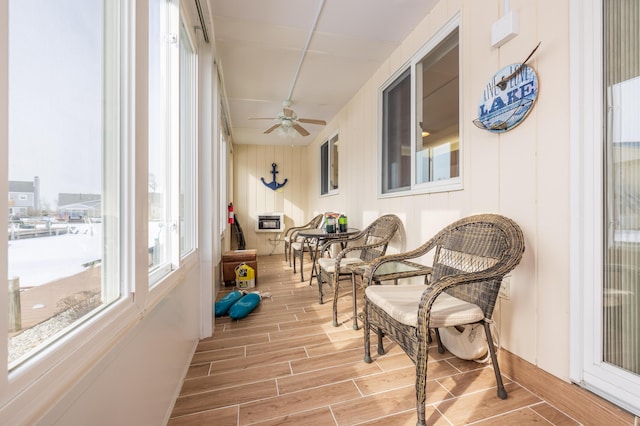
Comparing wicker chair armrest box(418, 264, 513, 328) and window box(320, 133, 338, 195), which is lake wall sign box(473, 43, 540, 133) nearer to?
wicker chair armrest box(418, 264, 513, 328)

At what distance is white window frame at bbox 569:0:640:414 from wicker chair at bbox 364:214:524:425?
251 mm

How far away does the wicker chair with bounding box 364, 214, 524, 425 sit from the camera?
1219 millimetres

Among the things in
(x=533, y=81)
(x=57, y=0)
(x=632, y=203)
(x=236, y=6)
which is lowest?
(x=632, y=203)

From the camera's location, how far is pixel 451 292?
5.65 feet

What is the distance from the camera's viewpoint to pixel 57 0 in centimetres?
60

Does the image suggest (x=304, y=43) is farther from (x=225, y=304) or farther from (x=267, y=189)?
(x=267, y=189)

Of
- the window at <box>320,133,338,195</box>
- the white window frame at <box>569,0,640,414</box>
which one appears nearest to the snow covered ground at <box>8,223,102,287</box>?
the white window frame at <box>569,0,640,414</box>

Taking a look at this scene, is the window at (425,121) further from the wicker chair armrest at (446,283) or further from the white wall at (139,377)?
the white wall at (139,377)

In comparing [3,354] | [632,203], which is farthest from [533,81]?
[3,354]

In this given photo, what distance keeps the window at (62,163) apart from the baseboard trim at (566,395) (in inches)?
78.3

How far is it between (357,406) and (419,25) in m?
2.97

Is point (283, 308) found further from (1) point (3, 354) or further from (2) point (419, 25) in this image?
(2) point (419, 25)

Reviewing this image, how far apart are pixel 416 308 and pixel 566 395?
2.61 ft

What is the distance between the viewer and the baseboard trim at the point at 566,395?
1128mm
